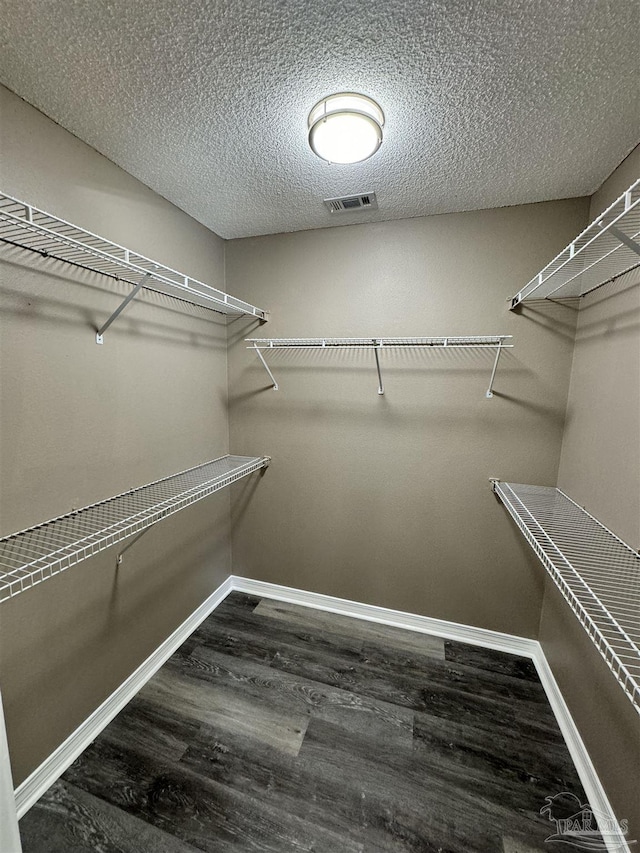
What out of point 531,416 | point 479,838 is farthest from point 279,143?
point 479,838

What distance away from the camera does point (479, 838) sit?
3.73 feet

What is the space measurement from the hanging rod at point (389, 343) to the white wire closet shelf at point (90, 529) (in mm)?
830

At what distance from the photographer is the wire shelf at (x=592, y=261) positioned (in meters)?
1.06

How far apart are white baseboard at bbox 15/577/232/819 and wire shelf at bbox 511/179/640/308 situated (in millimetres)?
2462

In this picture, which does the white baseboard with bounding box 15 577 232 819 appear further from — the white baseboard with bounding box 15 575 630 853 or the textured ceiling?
the textured ceiling

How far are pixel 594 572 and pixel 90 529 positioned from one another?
1.68 metres

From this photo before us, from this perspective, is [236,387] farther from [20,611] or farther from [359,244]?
[20,611]

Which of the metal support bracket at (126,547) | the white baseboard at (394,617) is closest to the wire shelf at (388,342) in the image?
the metal support bracket at (126,547)

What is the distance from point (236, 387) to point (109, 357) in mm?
910

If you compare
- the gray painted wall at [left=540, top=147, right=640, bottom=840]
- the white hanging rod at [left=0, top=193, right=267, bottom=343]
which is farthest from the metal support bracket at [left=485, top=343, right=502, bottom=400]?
the white hanging rod at [left=0, top=193, right=267, bottom=343]

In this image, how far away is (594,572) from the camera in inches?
40.4

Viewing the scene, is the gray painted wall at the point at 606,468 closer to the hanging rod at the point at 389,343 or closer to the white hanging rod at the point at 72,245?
the hanging rod at the point at 389,343

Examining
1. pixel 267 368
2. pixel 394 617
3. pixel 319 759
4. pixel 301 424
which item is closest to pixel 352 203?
pixel 267 368

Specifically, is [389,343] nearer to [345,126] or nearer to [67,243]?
[345,126]
